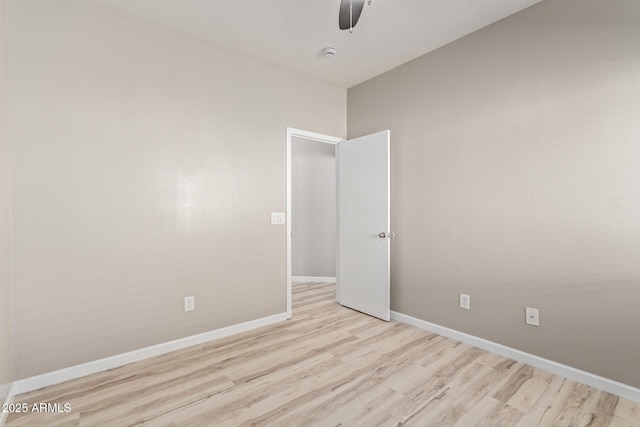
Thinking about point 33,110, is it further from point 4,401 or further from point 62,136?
point 4,401

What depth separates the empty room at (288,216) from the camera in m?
1.84

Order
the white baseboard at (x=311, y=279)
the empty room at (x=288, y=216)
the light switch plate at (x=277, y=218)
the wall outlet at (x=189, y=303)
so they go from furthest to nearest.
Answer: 1. the white baseboard at (x=311, y=279)
2. the light switch plate at (x=277, y=218)
3. the wall outlet at (x=189, y=303)
4. the empty room at (x=288, y=216)

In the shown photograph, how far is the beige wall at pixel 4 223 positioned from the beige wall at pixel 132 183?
0.21 ft

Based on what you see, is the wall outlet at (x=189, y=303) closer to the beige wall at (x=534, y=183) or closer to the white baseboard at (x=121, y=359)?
the white baseboard at (x=121, y=359)

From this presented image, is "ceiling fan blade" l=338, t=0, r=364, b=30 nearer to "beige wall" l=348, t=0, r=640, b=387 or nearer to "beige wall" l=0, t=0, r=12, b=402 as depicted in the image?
"beige wall" l=348, t=0, r=640, b=387

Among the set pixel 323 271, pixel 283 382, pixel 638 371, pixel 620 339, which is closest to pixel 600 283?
pixel 620 339

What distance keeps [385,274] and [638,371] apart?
1849 millimetres

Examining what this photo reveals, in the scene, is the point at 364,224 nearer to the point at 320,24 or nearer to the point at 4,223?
the point at 320,24

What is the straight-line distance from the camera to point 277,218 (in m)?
3.14

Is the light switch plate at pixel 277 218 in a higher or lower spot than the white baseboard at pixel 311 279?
higher

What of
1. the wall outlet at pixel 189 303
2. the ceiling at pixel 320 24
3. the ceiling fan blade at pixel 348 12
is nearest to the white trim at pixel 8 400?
the wall outlet at pixel 189 303

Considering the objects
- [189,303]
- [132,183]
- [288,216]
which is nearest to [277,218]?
[288,216]

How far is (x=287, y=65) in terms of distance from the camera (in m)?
3.13

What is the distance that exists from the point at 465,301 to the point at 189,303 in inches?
96.9
